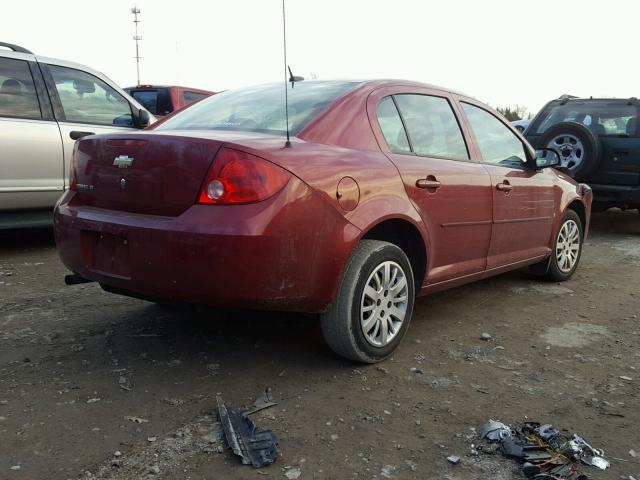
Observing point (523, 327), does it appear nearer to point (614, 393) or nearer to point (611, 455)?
point (614, 393)

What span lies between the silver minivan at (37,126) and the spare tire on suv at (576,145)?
5134 mm

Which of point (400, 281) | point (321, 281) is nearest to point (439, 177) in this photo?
point (400, 281)

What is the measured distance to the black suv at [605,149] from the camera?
7590mm

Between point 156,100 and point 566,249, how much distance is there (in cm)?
698

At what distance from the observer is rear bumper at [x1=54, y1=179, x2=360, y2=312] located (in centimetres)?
281

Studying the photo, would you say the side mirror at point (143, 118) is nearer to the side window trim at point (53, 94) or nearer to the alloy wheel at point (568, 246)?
the side window trim at point (53, 94)

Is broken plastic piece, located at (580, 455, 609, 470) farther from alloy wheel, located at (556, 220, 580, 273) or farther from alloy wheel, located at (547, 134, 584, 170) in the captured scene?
alloy wheel, located at (547, 134, 584, 170)

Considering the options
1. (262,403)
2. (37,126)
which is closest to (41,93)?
(37,126)

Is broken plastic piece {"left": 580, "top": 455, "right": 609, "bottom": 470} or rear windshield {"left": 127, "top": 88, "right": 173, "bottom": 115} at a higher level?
rear windshield {"left": 127, "top": 88, "right": 173, "bottom": 115}

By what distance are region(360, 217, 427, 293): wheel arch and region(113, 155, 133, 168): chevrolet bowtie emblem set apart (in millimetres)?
A: 1278

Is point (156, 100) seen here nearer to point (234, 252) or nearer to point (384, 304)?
point (384, 304)

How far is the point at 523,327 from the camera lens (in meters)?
4.21

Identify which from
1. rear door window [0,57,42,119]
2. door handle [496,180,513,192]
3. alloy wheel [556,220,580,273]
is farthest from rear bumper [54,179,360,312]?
rear door window [0,57,42,119]

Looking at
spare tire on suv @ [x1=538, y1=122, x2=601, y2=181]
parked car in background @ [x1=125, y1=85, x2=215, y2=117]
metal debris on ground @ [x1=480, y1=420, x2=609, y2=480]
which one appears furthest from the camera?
parked car in background @ [x1=125, y1=85, x2=215, y2=117]
